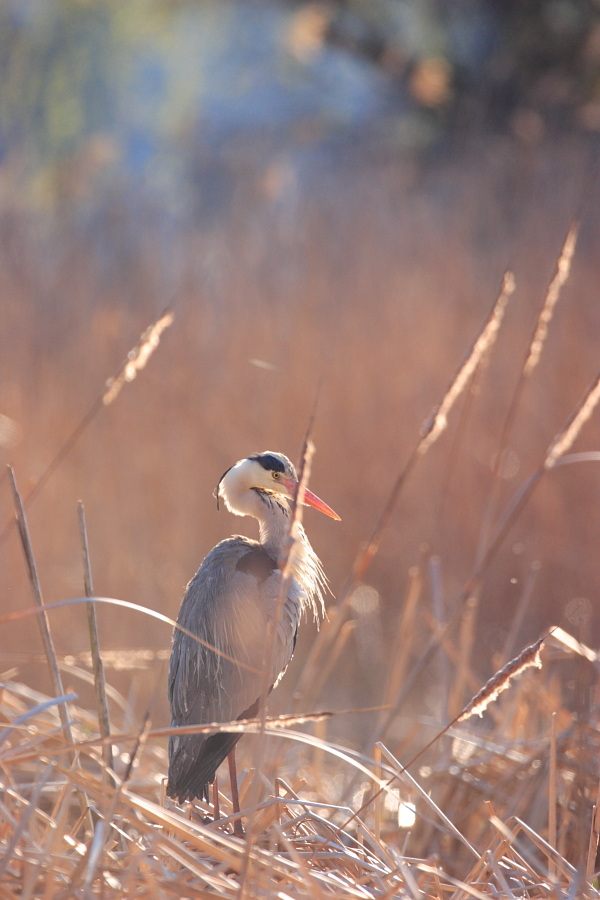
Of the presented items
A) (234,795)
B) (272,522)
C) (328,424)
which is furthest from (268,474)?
(328,424)

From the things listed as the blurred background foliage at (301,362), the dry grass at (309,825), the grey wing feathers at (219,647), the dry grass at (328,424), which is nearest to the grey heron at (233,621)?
the grey wing feathers at (219,647)

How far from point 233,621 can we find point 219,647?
8 cm

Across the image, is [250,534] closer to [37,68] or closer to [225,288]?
[225,288]

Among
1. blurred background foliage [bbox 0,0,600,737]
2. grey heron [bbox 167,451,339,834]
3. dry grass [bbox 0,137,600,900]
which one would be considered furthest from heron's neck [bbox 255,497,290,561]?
blurred background foliage [bbox 0,0,600,737]

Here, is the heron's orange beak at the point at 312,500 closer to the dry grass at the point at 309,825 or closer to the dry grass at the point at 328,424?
the dry grass at the point at 309,825

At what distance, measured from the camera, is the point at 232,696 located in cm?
242

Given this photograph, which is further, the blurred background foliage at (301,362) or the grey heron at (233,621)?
the blurred background foliage at (301,362)

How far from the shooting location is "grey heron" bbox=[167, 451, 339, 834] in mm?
2213

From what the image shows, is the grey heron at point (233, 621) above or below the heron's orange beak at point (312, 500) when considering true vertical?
below

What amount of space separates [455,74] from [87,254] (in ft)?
17.3

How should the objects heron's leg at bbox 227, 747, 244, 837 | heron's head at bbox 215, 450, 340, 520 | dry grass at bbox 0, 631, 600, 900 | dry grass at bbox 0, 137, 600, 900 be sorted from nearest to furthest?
dry grass at bbox 0, 631, 600, 900 < heron's leg at bbox 227, 747, 244, 837 < heron's head at bbox 215, 450, 340, 520 < dry grass at bbox 0, 137, 600, 900

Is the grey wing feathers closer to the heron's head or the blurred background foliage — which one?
the heron's head

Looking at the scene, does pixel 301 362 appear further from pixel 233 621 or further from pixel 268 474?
pixel 233 621

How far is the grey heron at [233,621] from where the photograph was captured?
221cm
